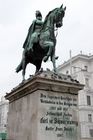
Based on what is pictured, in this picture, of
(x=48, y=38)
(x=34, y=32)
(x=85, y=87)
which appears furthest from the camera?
(x=85, y=87)

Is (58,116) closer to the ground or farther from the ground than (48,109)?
closer to the ground

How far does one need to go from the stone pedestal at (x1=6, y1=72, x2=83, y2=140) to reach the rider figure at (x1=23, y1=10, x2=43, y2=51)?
144 centimetres

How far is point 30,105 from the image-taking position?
26.1 feet

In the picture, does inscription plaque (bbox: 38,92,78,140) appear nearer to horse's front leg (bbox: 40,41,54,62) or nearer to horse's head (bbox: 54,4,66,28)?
horse's front leg (bbox: 40,41,54,62)

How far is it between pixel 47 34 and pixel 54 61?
91cm

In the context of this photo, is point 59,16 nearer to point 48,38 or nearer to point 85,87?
point 48,38

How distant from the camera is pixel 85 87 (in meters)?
55.1

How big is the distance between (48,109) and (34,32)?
116 inches

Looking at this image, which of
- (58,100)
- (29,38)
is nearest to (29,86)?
(58,100)

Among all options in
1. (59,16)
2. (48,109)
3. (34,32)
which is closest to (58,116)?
(48,109)

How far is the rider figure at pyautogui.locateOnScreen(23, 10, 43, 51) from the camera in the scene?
357 inches

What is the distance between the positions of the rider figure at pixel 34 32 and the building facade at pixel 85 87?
4218cm

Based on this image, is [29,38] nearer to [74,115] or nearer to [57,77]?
[57,77]

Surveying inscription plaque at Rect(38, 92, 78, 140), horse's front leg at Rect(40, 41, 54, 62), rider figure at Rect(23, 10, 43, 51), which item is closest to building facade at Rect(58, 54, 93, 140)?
rider figure at Rect(23, 10, 43, 51)
